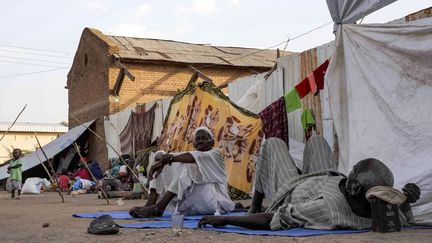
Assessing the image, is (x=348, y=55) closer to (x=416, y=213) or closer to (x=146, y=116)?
(x=416, y=213)

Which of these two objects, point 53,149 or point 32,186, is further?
point 53,149

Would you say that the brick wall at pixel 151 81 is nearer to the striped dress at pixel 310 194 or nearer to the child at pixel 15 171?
the child at pixel 15 171

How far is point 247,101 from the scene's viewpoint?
9.82 metres

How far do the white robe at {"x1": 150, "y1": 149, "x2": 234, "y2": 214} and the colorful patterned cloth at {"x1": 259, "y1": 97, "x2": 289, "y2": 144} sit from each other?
2573mm

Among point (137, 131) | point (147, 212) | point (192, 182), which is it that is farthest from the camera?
point (137, 131)

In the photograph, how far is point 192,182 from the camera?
5.93m

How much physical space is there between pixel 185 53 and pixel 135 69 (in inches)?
95.7

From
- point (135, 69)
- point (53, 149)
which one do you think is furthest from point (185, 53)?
point (53, 149)

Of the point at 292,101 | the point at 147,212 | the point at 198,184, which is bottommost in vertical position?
the point at 147,212

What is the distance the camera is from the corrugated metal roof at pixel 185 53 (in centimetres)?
1923

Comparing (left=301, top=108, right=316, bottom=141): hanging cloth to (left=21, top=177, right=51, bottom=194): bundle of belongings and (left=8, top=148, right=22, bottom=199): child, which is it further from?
(left=21, top=177, right=51, bottom=194): bundle of belongings

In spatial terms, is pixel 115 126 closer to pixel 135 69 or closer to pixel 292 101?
pixel 135 69

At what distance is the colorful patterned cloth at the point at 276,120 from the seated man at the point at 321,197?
12.9ft

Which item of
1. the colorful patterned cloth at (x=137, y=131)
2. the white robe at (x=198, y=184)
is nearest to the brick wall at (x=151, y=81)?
the colorful patterned cloth at (x=137, y=131)
